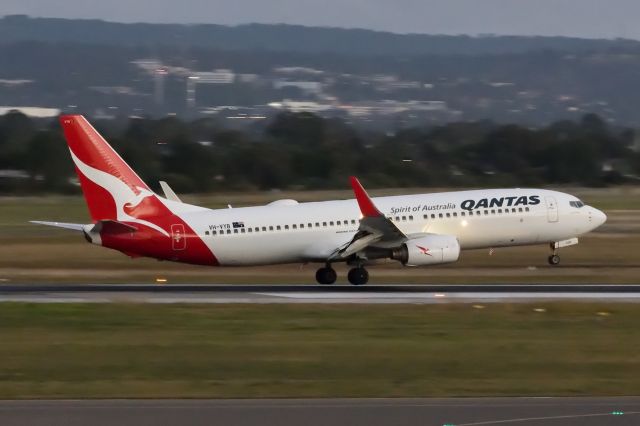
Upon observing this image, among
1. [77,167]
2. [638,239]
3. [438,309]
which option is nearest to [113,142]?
[638,239]

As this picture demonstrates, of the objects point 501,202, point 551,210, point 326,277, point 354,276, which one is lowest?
point 326,277

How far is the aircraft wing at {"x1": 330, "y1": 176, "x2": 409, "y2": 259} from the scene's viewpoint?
40906mm

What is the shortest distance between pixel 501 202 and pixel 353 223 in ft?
18.3

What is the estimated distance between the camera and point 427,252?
135ft

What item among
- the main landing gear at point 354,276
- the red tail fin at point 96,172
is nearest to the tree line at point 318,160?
the main landing gear at point 354,276

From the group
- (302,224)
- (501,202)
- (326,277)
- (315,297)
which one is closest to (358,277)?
(326,277)

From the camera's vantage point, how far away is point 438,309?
35.0 metres

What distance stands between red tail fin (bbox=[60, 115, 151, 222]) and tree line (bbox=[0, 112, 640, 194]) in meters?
52.0

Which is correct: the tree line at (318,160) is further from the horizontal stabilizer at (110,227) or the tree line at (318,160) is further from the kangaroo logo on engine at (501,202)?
the horizontal stabilizer at (110,227)

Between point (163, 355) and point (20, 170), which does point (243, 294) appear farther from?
point (20, 170)

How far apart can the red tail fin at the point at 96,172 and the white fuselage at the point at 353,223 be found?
2394mm

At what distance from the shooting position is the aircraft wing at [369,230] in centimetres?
4091

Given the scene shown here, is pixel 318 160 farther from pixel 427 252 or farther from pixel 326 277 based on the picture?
pixel 427 252

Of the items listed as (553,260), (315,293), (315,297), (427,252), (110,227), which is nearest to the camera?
(315,297)
